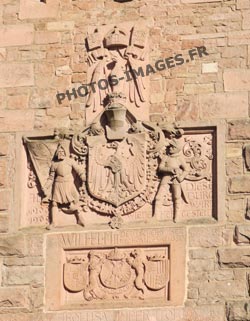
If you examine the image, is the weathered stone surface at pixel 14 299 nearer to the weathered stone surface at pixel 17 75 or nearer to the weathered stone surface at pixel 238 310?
the weathered stone surface at pixel 238 310

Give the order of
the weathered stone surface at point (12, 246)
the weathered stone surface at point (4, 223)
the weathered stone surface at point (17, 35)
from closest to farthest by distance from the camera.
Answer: the weathered stone surface at point (12, 246), the weathered stone surface at point (4, 223), the weathered stone surface at point (17, 35)

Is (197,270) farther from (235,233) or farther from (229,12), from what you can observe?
(229,12)

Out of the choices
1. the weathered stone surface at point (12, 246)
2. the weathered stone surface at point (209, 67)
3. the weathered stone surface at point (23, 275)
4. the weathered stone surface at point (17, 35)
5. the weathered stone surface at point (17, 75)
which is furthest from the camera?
the weathered stone surface at point (17, 35)

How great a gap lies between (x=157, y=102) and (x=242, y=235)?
134cm

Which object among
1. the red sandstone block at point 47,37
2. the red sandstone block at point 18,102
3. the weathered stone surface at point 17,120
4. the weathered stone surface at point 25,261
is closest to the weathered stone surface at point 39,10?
the red sandstone block at point 47,37

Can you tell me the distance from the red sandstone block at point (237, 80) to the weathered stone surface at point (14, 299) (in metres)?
2.28

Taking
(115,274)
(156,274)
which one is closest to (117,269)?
(115,274)

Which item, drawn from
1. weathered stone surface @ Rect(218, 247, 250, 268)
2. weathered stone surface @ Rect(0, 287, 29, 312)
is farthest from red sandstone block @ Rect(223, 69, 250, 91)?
weathered stone surface @ Rect(0, 287, 29, 312)

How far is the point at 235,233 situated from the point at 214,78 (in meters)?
1.31

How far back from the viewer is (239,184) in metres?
12.8

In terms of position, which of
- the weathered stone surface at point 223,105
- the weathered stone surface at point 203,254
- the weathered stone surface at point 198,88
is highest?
the weathered stone surface at point 198,88

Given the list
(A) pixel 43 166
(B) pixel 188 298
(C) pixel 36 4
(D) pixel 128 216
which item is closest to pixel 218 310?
(B) pixel 188 298

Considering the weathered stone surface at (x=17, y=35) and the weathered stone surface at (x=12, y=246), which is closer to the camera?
the weathered stone surface at (x=12, y=246)

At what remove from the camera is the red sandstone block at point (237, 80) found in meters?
13.1
